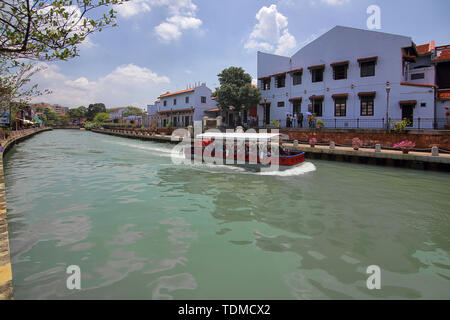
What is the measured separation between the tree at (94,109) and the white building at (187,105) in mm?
71735

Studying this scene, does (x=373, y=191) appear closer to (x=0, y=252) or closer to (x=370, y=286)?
(x=370, y=286)

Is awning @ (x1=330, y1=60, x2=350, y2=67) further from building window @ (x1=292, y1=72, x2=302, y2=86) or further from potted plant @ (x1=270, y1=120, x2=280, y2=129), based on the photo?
potted plant @ (x1=270, y1=120, x2=280, y2=129)

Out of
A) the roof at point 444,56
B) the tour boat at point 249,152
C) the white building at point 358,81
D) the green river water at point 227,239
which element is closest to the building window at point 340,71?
the white building at point 358,81

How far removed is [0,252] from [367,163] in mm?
16632

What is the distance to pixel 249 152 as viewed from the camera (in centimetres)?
1403

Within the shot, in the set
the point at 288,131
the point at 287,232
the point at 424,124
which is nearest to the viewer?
the point at 287,232

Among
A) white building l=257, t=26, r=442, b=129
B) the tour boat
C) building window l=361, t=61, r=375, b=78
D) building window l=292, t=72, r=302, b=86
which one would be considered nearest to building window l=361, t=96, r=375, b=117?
white building l=257, t=26, r=442, b=129

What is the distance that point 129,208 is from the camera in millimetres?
7020

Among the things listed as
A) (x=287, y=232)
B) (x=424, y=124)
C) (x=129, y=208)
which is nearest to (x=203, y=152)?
Result: (x=129, y=208)

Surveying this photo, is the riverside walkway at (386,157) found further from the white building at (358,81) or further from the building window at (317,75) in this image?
the building window at (317,75)

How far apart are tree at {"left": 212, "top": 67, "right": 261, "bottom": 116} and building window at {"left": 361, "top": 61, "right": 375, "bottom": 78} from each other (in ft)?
36.9

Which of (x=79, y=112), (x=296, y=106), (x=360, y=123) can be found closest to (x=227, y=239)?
(x=360, y=123)

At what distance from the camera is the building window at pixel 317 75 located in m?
24.3
